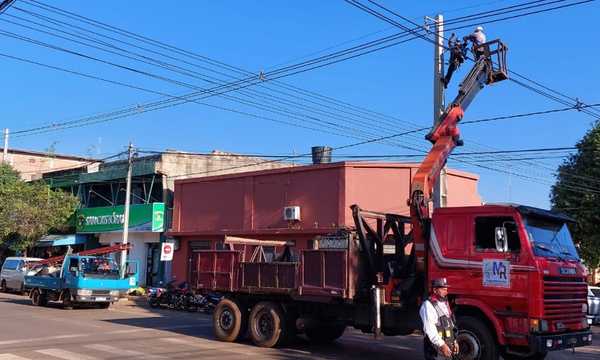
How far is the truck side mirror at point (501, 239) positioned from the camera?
9.84 meters

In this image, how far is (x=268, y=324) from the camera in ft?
43.5

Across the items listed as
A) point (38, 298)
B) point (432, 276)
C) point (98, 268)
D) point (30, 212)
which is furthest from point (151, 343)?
point (30, 212)

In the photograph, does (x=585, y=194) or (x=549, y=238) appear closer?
(x=549, y=238)

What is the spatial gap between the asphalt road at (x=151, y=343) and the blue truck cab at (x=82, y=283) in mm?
2768

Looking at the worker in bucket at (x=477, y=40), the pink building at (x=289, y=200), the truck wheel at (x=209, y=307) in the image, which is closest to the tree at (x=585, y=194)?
the pink building at (x=289, y=200)

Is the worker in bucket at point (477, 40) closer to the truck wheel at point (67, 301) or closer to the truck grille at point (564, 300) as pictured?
the truck grille at point (564, 300)

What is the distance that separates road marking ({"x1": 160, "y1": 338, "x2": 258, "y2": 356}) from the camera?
12398mm

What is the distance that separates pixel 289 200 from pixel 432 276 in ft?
49.1

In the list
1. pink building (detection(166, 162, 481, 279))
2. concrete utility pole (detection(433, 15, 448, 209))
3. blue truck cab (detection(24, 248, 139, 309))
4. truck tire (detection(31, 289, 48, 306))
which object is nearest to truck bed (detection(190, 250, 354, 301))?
concrete utility pole (detection(433, 15, 448, 209))

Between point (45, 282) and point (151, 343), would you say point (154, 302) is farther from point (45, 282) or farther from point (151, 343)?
point (151, 343)

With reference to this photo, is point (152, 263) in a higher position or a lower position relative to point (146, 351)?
higher

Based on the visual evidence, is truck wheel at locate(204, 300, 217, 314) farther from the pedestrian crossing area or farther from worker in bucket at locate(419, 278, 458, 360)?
worker in bucket at locate(419, 278, 458, 360)

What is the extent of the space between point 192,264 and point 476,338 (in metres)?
7.37

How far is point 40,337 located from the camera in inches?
546
